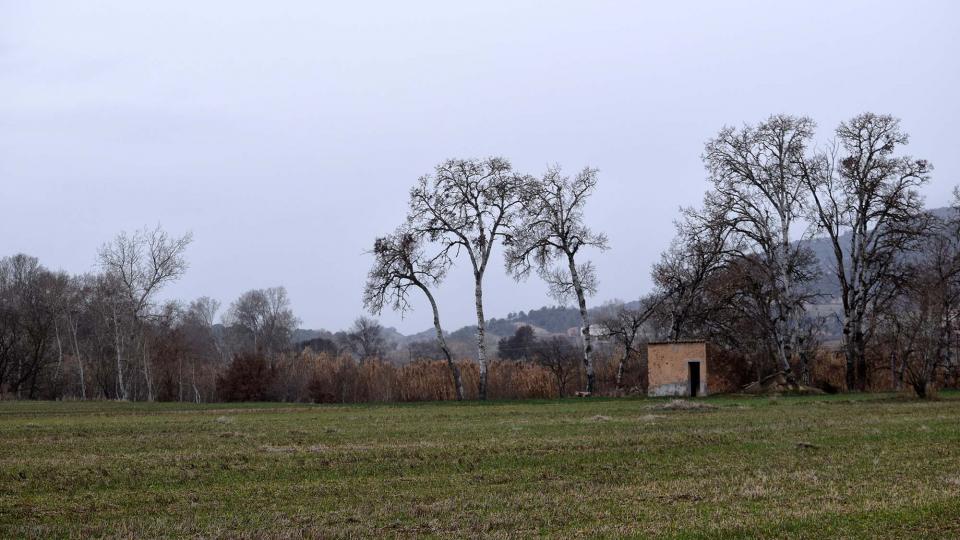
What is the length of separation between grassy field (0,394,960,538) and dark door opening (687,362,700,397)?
78.8 feet

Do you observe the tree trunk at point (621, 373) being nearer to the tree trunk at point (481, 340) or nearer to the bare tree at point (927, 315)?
the tree trunk at point (481, 340)

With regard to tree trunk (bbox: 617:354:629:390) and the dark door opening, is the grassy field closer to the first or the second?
the dark door opening

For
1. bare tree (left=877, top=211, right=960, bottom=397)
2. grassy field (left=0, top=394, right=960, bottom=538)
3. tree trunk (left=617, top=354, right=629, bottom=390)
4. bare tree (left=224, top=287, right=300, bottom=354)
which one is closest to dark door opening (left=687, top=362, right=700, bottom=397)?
tree trunk (left=617, top=354, right=629, bottom=390)

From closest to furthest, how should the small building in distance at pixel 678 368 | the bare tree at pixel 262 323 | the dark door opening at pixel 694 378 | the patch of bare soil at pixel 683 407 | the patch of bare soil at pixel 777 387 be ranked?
the patch of bare soil at pixel 683 407, the patch of bare soil at pixel 777 387, the small building in distance at pixel 678 368, the dark door opening at pixel 694 378, the bare tree at pixel 262 323

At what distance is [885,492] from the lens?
11.9m

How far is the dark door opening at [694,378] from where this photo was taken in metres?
48.1

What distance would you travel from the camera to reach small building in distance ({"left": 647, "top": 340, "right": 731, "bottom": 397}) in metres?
47.5

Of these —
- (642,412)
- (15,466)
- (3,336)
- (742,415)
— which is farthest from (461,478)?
(3,336)

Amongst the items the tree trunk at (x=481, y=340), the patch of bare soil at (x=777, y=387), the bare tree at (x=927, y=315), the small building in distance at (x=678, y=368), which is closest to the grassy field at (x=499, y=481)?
the bare tree at (x=927, y=315)

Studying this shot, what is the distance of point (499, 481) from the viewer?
14.2m

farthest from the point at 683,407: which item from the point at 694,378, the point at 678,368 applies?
the point at 694,378

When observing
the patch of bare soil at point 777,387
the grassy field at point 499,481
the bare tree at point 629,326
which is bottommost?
the patch of bare soil at point 777,387

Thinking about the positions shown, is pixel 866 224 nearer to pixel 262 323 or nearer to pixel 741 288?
pixel 741 288

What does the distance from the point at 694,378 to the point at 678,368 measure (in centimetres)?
156
